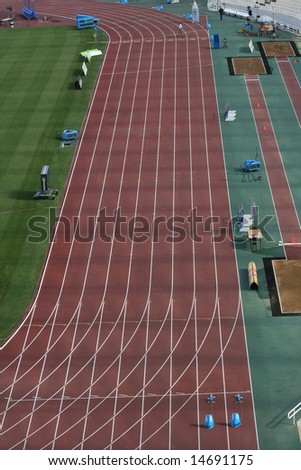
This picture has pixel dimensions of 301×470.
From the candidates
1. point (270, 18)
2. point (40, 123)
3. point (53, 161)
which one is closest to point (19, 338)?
point (53, 161)

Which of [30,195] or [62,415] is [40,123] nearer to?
[30,195]

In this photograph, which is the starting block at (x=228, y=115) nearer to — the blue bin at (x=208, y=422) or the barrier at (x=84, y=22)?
the barrier at (x=84, y=22)

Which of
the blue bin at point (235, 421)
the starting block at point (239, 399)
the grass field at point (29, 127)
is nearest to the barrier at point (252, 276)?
the starting block at point (239, 399)

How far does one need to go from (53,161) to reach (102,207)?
9846mm

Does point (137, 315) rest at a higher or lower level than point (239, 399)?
higher

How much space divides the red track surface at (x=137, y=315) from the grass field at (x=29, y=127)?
1.61 metres

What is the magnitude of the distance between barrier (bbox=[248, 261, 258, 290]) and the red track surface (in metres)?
1.28

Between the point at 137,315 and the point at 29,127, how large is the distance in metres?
33.3

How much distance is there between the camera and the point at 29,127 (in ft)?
287

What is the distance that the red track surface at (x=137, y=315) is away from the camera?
169 feet

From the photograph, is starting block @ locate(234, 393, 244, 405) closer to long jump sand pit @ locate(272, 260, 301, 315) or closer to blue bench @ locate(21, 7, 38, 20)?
long jump sand pit @ locate(272, 260, 301, 315)

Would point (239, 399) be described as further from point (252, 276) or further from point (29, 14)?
point (29, 14)

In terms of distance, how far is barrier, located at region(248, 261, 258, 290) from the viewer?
62.2 metres

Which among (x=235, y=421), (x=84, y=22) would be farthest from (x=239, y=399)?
(x=84, y=22)
